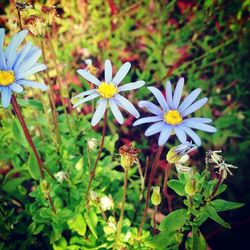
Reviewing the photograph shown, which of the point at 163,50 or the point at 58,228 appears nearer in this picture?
the point at 58,228

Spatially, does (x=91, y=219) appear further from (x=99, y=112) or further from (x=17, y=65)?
(x=17, y=65)

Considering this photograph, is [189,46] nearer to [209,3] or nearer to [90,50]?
[209,3]

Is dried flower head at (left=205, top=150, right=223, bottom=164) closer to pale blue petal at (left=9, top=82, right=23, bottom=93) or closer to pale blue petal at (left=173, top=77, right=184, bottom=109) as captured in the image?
pale blue petal at (left=173, top=77, right=184, bottom=109)

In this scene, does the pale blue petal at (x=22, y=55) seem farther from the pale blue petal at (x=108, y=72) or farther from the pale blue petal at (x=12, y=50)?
the pale blue petal at (x=108, y=72)

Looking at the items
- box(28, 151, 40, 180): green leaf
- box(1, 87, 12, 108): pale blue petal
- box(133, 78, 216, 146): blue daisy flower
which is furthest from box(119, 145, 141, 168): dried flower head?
box(28, 151, 40, 180): green leaf

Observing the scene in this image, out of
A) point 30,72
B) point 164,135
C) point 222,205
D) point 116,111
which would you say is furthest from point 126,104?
point 222,205

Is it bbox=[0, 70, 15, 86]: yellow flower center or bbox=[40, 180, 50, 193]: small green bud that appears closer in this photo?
bbox=[0, 70, 15, 86]: yellow flower center

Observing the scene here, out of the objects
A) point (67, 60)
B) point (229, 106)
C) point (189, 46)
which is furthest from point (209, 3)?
point (67, 60)
